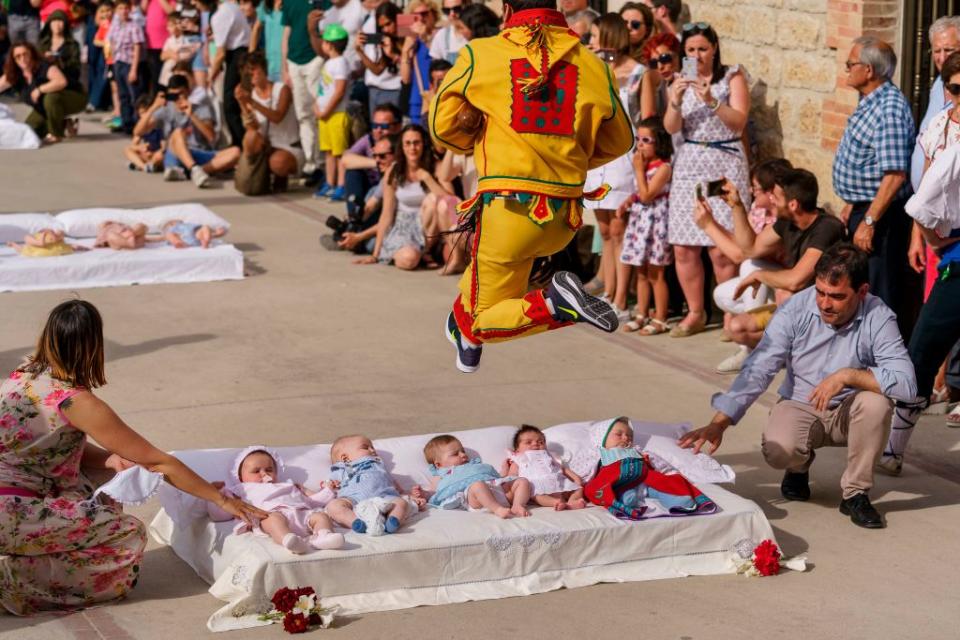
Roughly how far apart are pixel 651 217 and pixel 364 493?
4.30m

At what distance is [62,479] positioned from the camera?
5.57 m

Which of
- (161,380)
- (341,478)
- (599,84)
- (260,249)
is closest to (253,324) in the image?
(161,380)

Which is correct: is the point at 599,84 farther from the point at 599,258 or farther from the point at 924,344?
the point at 599,258

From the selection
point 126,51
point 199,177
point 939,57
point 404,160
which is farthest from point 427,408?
point 126,51

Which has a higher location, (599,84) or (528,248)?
(599,84)

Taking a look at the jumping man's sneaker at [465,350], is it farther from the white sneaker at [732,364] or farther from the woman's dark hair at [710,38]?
the woman's dark hair at [710,38]

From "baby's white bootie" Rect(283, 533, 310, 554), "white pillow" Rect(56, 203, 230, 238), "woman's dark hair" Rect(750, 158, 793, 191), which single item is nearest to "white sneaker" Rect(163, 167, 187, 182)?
"white pillow" Rect(56, 203, 230, 238)

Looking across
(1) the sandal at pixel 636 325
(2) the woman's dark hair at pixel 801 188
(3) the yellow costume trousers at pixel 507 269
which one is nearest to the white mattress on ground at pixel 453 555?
(3) the yellow costume trousers at pixel 507 269

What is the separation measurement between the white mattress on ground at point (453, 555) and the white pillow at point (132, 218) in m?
5.87

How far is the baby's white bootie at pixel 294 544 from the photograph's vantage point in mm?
5496

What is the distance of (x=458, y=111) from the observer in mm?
6012

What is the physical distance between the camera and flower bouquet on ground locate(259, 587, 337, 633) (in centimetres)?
531

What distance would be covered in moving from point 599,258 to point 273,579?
6.12m

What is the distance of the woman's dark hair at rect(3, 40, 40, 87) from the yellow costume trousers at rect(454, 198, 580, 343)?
1332 centimetres
